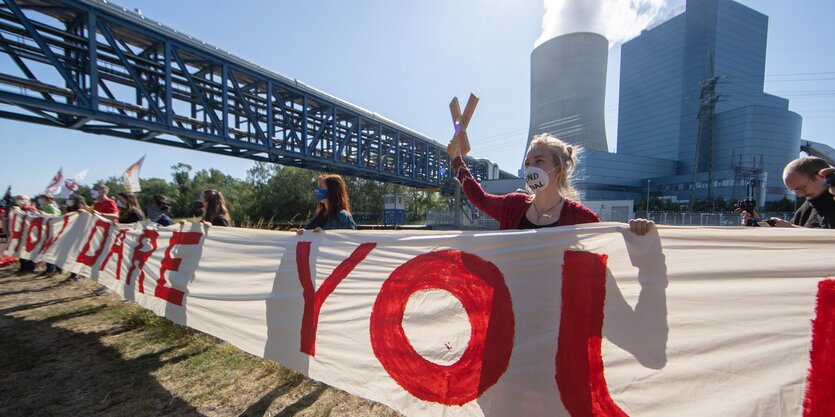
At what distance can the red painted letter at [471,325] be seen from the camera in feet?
6.06

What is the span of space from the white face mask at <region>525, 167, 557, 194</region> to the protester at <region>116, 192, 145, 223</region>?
20.7 ft

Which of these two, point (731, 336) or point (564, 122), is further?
point (564, 122)

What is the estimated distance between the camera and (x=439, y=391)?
1.94 m

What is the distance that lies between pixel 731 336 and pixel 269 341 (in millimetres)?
2888

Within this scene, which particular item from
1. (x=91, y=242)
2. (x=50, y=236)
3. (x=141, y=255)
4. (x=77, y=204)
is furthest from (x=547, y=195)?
(x=50, y=236)

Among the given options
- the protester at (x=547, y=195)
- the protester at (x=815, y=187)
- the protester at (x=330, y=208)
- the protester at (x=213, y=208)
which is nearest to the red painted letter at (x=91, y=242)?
the protester at (x=213, y=208)

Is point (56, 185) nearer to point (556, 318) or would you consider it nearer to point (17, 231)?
point (17, 231)

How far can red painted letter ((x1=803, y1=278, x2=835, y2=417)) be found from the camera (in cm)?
118

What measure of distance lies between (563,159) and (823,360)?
1.36 meters

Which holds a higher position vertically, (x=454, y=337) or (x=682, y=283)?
(x=682, y=283)

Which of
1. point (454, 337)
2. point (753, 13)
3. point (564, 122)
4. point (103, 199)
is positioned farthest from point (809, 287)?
point (753, 13)

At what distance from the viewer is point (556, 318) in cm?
173

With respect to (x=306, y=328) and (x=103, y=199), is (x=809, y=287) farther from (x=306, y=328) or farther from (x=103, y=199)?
(x=103, y=199)

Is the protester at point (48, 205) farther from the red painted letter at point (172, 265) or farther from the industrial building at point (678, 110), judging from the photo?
the industrial building at point (678, 110)
